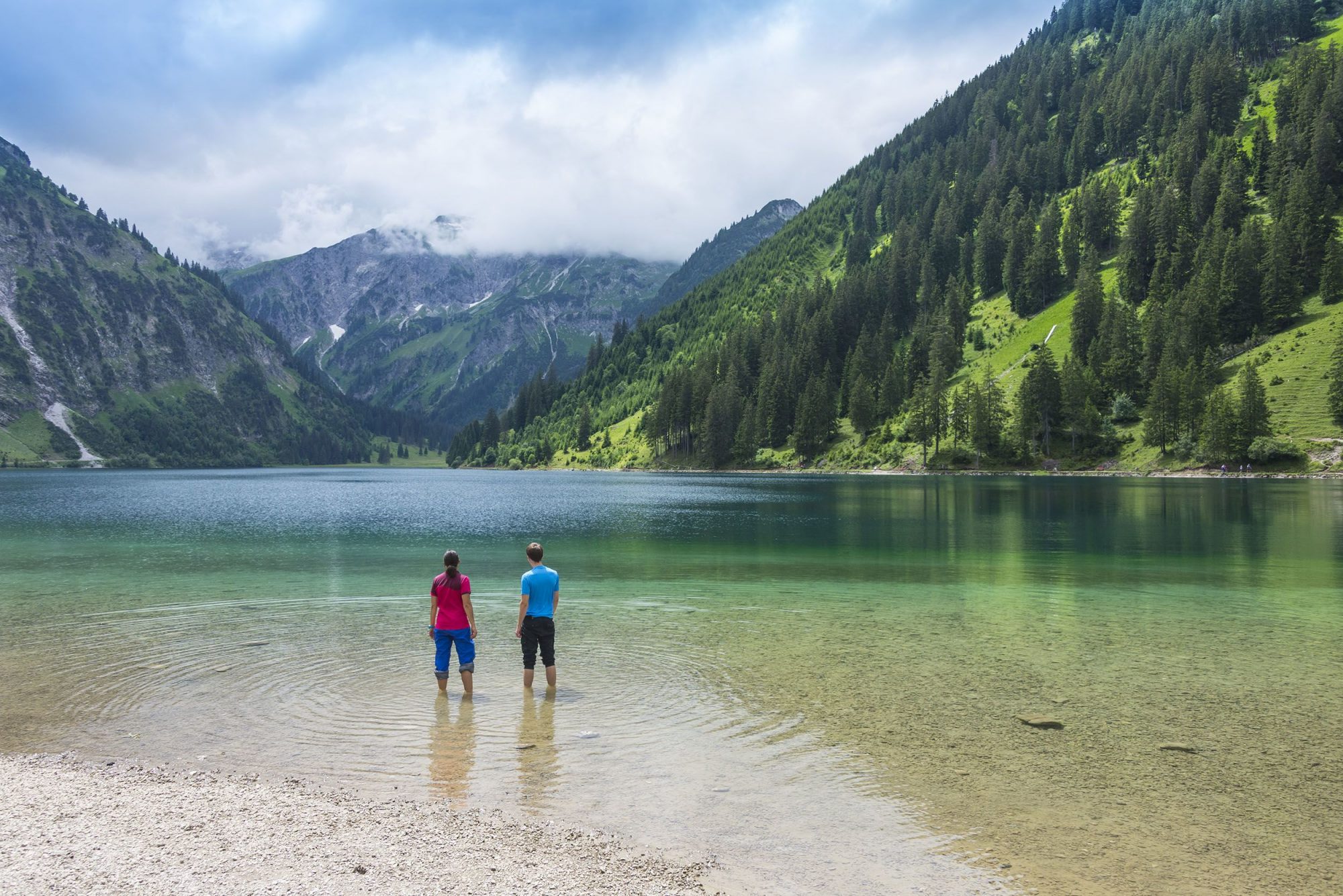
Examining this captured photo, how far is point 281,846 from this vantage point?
10.8m

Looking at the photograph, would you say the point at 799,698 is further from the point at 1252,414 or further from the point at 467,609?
the point at 1252,414

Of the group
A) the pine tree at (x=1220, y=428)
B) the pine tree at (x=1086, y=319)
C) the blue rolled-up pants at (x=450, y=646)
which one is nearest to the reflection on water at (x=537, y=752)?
the blue rolled-up pants at (x=450, y=646)

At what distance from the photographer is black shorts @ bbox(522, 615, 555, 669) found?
19422 mm

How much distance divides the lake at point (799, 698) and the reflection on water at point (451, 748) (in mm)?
86

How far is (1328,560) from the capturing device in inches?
1673

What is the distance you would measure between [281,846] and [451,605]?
8.76 metres

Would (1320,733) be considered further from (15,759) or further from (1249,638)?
(15,759)

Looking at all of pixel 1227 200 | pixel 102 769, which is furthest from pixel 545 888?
pixel 1227 200

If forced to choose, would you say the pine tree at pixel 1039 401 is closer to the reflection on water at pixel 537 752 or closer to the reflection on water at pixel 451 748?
the reflection on water at pixel 537 752

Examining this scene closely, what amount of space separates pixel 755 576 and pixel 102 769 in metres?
30.3

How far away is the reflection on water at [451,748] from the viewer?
13.1m

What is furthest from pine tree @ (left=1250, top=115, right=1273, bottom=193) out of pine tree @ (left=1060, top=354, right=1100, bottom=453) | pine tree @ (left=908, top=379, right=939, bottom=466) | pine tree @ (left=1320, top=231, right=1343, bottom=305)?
pine tree @ (left=908, top=379, right=939, bottom=466)

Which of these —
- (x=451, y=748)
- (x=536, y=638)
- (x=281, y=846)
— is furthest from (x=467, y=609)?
(x=281, y=846)

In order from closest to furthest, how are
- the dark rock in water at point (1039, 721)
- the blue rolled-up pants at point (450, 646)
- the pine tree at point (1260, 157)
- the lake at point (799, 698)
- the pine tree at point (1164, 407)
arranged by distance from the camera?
the lake at point (799, 698) → the dark rock in water at point (1039, 721) → the blue rolled-up pants at point (450, 646) → the pine tree at point (1164, 407) → the pine tree at point (1260, 157)
